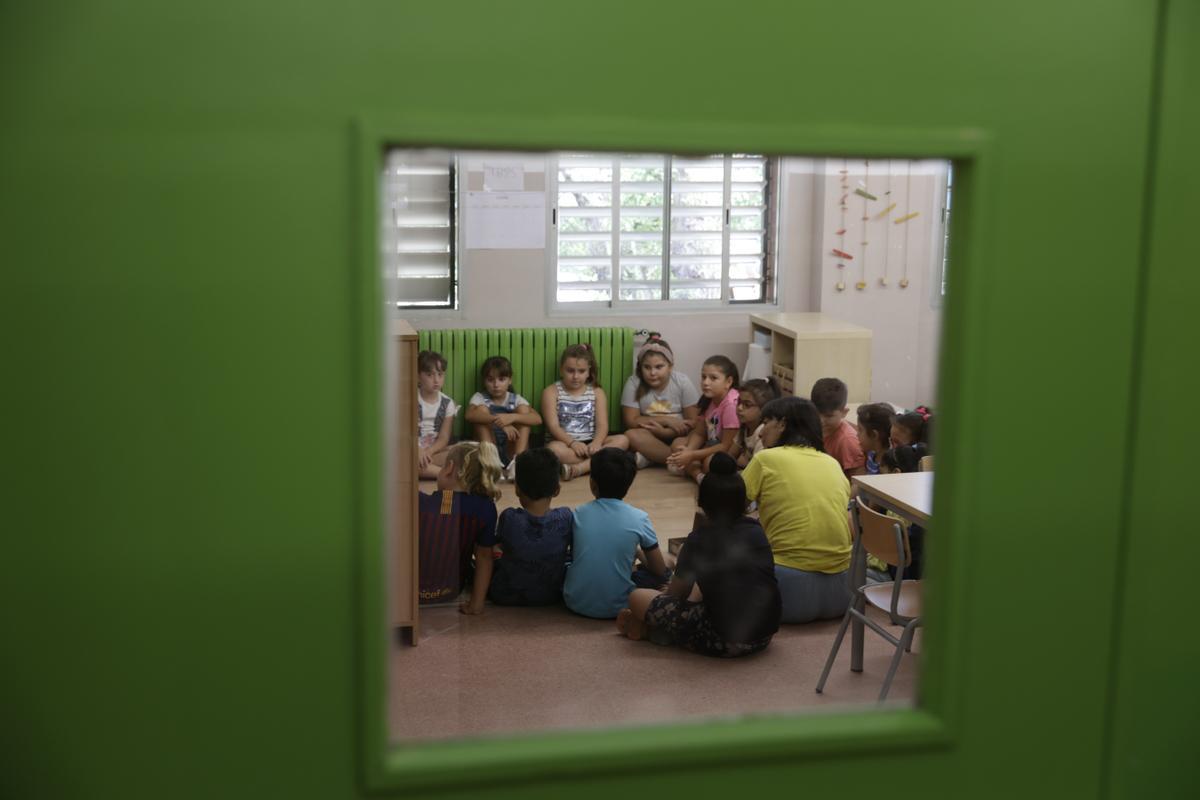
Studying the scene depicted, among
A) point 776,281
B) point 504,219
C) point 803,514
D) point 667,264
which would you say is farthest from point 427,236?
point 803,514

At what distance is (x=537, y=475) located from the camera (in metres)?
5.05

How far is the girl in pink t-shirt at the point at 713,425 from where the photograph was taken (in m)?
7.30

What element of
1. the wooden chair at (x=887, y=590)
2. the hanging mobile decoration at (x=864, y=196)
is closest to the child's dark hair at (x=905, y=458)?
the wooden chair at (x=887, y=590)

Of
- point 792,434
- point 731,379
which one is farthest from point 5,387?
point 731,379

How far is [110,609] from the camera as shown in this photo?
1616mm

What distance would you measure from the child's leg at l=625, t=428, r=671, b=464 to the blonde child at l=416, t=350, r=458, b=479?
120 cm

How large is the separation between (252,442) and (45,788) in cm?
51

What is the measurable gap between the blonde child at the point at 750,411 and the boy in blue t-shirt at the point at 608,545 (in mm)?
1862

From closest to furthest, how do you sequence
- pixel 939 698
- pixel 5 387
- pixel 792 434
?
1. pixel 5 387
2. pixel 939 698
3. pixel 792 434

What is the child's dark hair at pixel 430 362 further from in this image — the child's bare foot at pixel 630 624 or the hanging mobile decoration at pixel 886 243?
the hanging mobile decoration at pixel 886 243

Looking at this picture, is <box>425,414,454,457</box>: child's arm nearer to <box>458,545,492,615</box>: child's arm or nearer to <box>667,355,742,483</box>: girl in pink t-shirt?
<box>667,355,742,483</box>: girl in pink t-shirt

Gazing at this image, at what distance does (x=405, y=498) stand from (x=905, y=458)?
2.09 meters

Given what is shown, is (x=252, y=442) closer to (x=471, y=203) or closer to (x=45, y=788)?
(x=45, y=788)

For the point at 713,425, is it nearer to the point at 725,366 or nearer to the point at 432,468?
the point at 725,366
